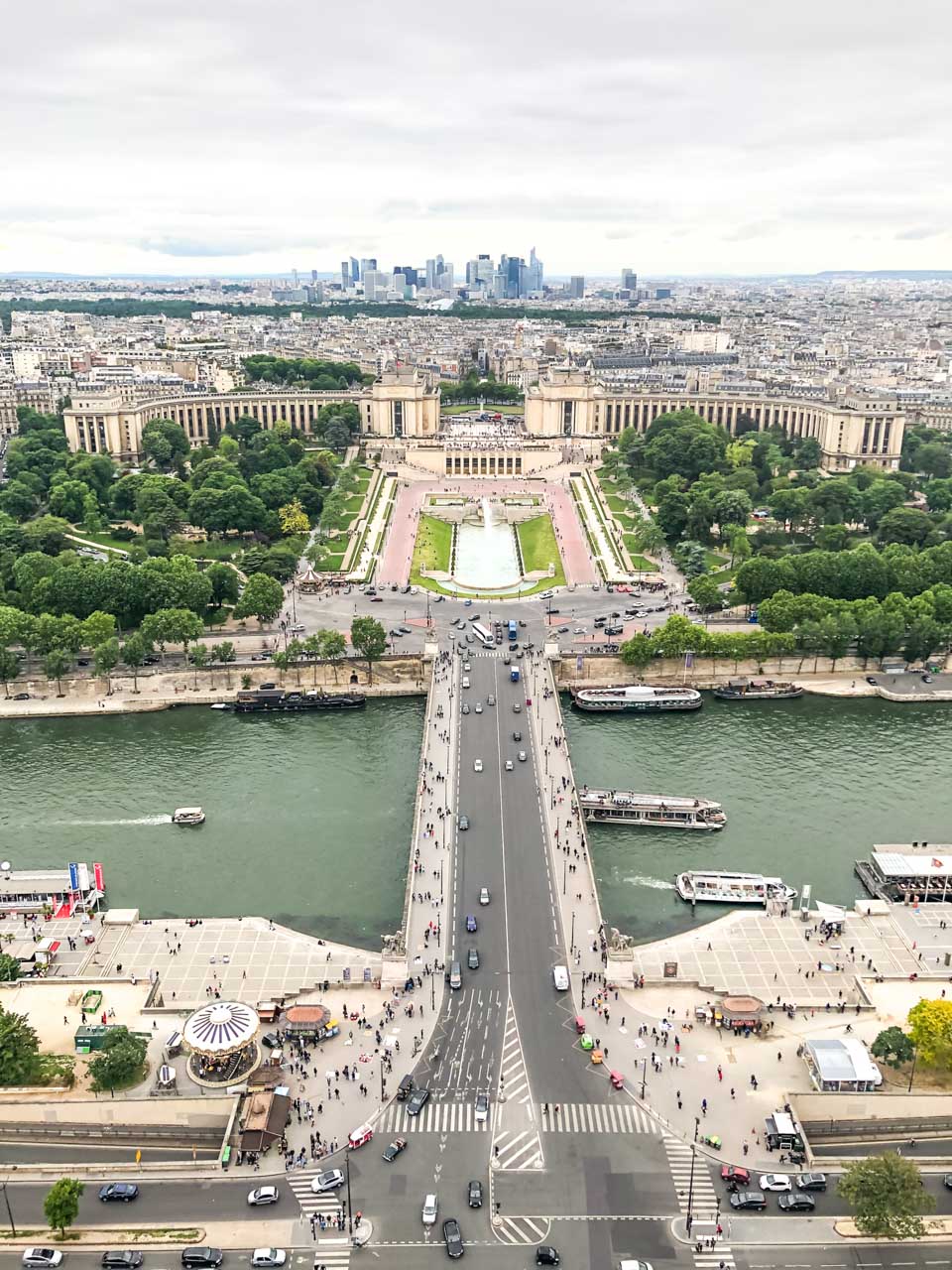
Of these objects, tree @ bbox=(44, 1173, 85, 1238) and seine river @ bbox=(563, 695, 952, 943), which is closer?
tree @ bbox=(44, 1173, 85, 1238)

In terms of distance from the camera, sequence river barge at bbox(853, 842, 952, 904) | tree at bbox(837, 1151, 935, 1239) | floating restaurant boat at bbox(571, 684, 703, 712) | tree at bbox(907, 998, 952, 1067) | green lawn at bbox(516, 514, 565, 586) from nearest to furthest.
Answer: tree at bbox(837, 1151, 935, 1239), tree at bbox(907, 998, 952, 1067), river barge at bbox(853, 842, 952, 904), floating restaurant boat at bbox(571, 684, 703, 712), green lawn at bbox(516, 514, 565, 586)

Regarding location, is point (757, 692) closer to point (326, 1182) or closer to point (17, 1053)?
point (326, 1182)

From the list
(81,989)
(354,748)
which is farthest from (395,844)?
(81,989)

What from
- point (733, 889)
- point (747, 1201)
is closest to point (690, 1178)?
point (747, 1201)

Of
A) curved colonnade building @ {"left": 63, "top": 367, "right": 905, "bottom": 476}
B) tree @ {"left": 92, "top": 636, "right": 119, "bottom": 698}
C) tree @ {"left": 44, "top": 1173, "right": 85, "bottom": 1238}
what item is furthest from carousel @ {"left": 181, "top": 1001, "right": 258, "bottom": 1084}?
curved colonnade building @ {"left": 63, "top": 367, "right": 905, "bottom": 476}

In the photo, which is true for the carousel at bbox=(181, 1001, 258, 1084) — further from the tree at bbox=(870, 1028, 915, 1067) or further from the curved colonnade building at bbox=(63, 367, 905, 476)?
the curved colonnade building at bbox=(63, 367, 905, 476)

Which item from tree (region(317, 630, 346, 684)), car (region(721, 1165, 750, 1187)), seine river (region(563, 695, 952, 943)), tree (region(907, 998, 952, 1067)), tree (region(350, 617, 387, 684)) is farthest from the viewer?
tree (region(350, 617, 387, 684))
